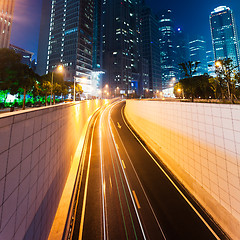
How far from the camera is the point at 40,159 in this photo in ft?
20.1

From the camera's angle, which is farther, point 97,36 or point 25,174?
point 97,36

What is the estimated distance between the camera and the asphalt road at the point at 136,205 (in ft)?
28.4

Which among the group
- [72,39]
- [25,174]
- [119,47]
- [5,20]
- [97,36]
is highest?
[97,36]

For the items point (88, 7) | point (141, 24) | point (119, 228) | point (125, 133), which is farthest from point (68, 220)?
point (141, 24)

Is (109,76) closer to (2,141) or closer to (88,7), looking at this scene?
(88,7)

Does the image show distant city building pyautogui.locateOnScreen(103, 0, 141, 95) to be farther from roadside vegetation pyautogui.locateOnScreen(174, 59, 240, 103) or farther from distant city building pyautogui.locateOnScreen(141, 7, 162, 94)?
roadside vegetation pyautogui.locateOnScreen(174, 59, 240, 103)

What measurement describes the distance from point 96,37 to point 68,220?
175m

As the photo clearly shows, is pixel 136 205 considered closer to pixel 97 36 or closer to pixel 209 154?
pixel 209 154

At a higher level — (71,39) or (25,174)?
(71,39)

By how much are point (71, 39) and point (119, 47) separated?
63.5 m

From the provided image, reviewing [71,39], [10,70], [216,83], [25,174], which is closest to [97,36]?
[71,39]

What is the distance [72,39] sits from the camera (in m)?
103

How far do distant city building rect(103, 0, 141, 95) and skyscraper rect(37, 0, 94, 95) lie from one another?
131ft

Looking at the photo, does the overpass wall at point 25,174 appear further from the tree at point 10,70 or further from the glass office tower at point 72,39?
the glass office tower at point 72,39
